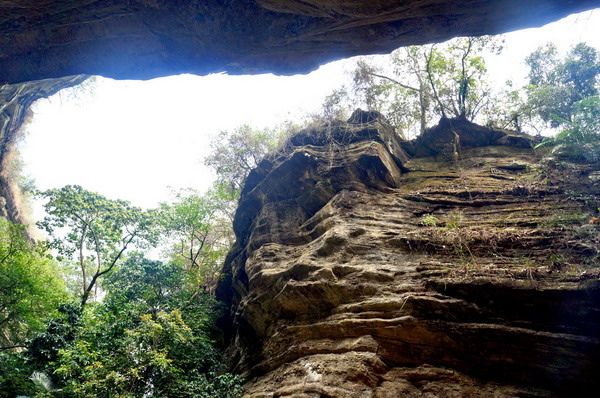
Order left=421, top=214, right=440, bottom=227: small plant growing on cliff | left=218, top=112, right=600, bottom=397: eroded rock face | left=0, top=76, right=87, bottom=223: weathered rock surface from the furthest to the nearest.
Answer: left=0, top=76, right=87, bottom=223: weathered rock surface < left=421, top=214, right=440, bottom=227: small plant growing on cliff < left=218, top=112, right=600, bottom=397: eroded rock face

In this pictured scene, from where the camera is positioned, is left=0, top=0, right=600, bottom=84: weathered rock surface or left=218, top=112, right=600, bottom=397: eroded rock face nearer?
left=218, top=112, right=600, bottom=397: eroded rock face

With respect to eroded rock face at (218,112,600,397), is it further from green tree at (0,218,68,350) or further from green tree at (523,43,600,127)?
green tree at (0,218,68,350)

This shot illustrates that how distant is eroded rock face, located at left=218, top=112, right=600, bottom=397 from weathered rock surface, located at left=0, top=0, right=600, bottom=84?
4.04 metres

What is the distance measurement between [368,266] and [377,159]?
4253mm

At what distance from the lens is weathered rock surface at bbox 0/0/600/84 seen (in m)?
6.07

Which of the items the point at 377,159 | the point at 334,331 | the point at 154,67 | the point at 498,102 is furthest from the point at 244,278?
the point at 498,102

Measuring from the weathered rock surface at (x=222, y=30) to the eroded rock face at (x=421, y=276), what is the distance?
13.3ft

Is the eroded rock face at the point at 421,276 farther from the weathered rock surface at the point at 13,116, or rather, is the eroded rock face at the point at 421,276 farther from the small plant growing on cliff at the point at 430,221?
the weathered rock surface at the point at 13,116

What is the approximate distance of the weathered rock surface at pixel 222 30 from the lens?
607 cm

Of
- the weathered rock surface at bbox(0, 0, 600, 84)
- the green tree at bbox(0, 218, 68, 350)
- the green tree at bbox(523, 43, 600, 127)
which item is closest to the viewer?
the weathered rock surface at bbox(0, 0, 600, 84)

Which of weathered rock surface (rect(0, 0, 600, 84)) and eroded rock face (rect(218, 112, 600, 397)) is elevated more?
weathered rock surface (rect(0, 0, 600, 84))

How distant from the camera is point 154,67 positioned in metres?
7.68

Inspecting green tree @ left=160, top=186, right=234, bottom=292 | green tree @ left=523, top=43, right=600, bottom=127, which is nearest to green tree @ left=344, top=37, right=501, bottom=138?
green tree @ left=523, top=43, right=600, bottom=127

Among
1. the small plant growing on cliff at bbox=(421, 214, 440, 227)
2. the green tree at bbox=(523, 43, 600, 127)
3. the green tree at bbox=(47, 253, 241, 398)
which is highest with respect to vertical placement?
the green tree at bbox=(523, 43, 600, 127)
